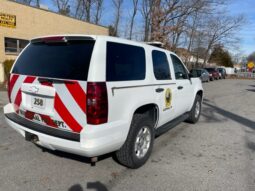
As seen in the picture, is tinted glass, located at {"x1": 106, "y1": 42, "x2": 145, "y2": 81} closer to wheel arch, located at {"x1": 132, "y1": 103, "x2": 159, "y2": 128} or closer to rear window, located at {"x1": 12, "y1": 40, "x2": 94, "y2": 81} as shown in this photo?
rear window, located at {"x1": 12, "y1": 40, "x2": 94, "y2": 81}

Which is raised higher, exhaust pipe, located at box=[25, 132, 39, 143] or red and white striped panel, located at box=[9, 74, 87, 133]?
red and white striped panel, located at box=[9, 74, 87, 133]

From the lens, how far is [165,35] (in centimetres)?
2383

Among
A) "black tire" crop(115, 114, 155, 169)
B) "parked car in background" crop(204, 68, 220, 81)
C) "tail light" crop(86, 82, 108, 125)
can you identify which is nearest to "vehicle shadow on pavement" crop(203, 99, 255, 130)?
"black tire" crop(115, 114, 155, 169)

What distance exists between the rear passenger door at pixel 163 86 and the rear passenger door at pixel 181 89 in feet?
1.07

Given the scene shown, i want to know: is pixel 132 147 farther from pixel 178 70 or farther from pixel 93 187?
pixel 178 70

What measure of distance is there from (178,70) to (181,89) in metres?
0.43

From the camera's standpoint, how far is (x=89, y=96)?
2.98 metres

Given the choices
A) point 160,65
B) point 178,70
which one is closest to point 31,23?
point 178,70

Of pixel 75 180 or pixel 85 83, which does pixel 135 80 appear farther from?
pixel 75 180

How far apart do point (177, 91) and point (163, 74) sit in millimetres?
743

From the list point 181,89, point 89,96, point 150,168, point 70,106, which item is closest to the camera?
point 89,96

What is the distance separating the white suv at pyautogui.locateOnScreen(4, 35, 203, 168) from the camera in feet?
10.0

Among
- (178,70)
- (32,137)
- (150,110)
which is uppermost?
(178,70)

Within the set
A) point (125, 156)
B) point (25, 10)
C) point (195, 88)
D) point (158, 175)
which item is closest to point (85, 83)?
point (125, 156)
